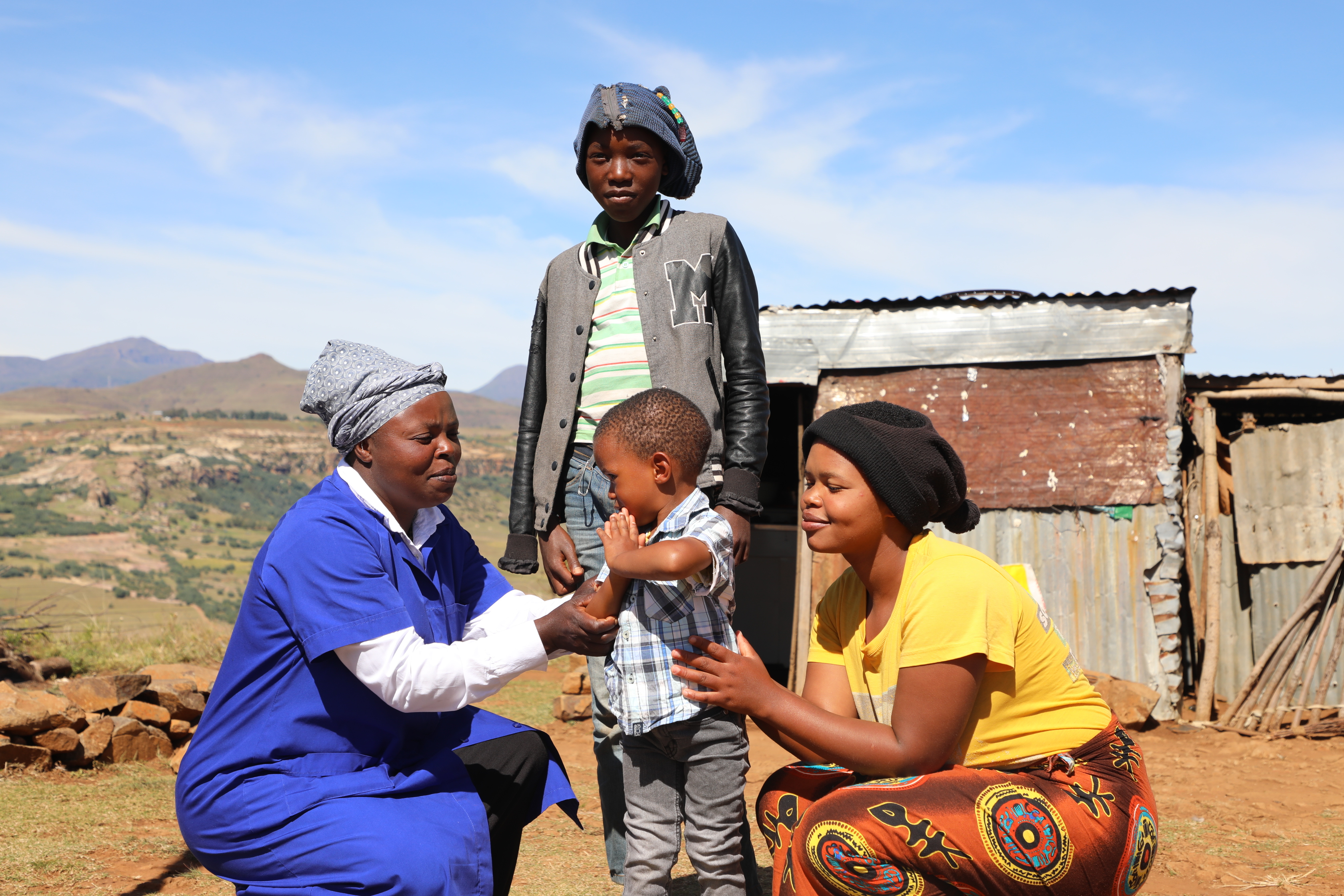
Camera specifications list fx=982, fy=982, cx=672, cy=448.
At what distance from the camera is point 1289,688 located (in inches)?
288

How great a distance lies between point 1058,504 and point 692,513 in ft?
18.7

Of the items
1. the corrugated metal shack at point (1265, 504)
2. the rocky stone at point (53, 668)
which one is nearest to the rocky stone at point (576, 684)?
the rocky stone at point (53, 668)

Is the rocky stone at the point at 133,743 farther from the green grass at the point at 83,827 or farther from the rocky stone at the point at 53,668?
the rocky stone at the point at 53,668

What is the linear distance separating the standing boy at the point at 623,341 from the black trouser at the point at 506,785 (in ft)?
2.16

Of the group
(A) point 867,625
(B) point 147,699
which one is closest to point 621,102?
(A) point 867,625

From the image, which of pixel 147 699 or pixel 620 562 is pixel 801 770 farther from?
pixel 147 699

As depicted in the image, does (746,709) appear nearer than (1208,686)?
Yes

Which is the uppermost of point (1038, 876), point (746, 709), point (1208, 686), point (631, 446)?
point (631, 446)

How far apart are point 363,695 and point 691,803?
88cm

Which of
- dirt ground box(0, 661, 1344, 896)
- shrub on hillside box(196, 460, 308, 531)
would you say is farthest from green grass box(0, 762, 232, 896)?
shrub on hillside box(196, 460, 308, 531)

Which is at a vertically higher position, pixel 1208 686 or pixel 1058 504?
pixel 1058 504

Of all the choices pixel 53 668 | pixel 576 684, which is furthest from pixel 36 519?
pixel 576 684

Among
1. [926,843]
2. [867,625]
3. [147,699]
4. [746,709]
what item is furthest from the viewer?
[147,699]

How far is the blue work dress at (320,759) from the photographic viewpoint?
2.04 m
